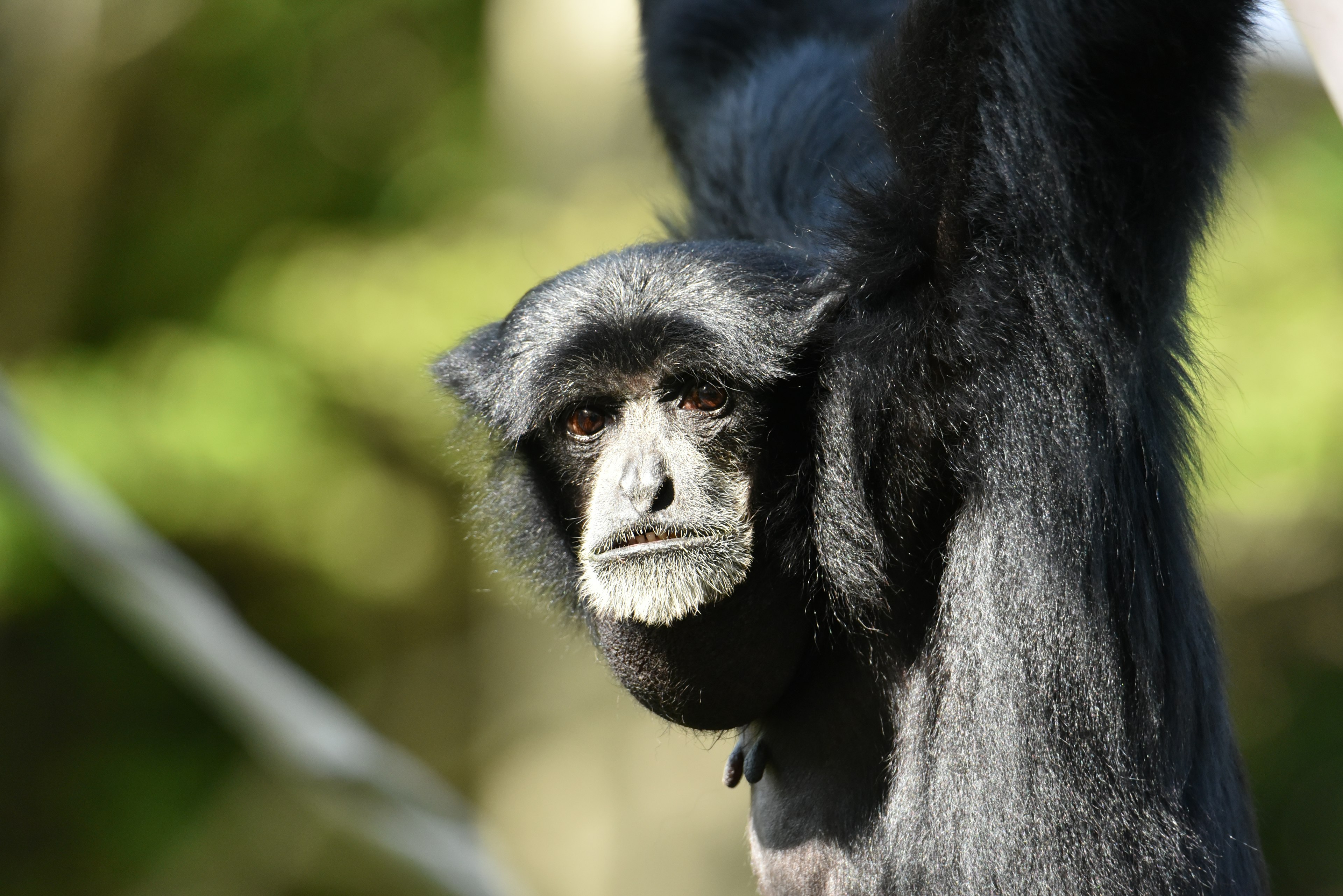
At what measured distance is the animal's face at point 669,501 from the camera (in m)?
3.06

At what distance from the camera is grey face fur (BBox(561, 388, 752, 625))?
3061 mm

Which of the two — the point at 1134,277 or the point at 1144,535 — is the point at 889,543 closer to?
A: the point at 1144,535

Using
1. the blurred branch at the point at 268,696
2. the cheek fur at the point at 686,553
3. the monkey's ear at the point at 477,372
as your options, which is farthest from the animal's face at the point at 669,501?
the blurred branch at the point at 268,696

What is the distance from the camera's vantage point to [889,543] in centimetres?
301

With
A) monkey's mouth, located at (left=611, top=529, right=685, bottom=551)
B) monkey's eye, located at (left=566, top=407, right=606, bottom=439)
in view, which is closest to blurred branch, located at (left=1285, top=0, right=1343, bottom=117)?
monkey's mouth, located at (left=611, top=529, right=685, bottom=551)

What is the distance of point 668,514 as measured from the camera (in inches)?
Answer: 122

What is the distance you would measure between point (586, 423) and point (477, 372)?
0.56 meters

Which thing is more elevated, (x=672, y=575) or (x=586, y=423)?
(x=586, y=423)

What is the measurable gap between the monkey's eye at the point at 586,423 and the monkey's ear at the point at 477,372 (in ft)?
0.82

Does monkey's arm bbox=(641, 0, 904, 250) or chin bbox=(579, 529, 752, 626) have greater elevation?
monkey's arm bbox=(641, 0, 904, 250)

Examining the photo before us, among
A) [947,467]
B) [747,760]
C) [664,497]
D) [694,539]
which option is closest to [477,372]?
[664,497]

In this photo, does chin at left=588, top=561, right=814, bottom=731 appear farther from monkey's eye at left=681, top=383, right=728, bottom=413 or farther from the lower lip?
monkey's eye at left=681, top=383, right=728, bottom=413

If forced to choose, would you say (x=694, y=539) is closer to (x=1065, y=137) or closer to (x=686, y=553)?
(x=686, y=553)

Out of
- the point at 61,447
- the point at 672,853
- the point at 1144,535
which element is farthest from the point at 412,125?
the point at 1144,535
